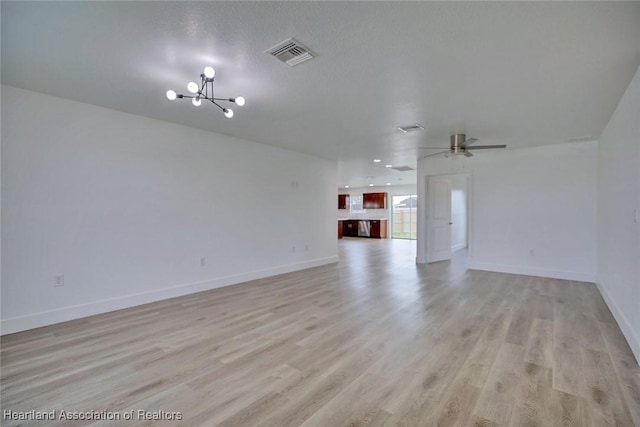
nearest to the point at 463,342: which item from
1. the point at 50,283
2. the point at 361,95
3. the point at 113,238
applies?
the point at 361,95

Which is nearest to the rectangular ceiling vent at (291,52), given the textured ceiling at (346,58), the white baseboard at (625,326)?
the textured ceiling at (346,58)

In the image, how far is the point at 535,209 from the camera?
534cm

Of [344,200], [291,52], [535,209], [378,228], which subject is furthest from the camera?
[344,200]

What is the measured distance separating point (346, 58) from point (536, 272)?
540 cm

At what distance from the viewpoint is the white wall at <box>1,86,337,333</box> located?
116 inches

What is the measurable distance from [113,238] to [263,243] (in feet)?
7.61

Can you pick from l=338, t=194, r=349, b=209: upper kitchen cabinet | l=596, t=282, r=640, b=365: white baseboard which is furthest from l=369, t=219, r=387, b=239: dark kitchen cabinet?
l=596, t=282, r=640, b=365: white baseboard

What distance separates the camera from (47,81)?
9.06ft

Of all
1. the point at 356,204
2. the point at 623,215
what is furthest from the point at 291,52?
the point at 356,204

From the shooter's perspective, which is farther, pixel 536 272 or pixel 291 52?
pixel 536 272

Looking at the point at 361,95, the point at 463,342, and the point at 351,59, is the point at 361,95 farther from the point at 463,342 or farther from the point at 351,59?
the point at 463,342

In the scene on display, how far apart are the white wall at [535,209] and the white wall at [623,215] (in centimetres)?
76

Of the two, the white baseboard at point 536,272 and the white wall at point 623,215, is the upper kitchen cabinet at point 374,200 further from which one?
the white wall at point 623,215

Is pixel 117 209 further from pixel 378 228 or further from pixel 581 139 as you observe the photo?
pixel 378 228
